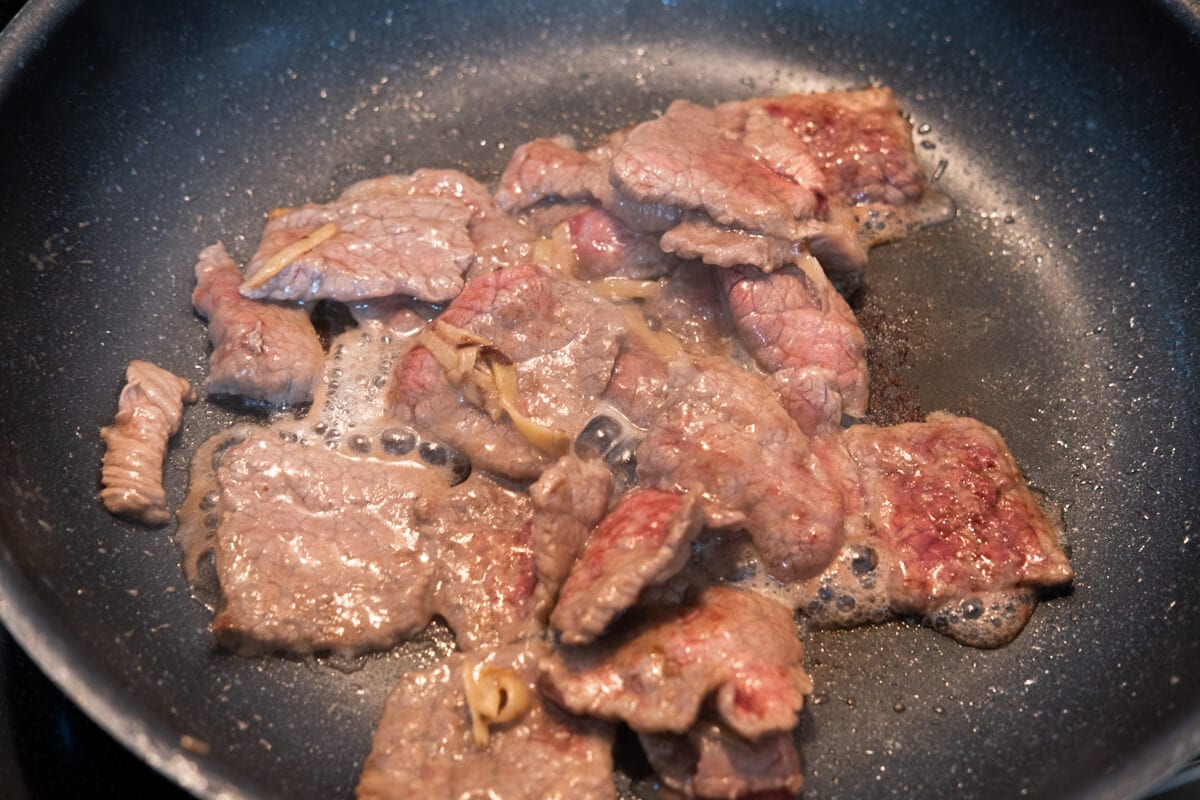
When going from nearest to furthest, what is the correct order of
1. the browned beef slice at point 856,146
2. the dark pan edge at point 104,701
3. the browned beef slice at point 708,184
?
the dark pan edge at point 104,701 → the browned beef slice at point 708,184 → the browned beef slice at point 856,146

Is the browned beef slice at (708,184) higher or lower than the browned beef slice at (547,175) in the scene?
higher

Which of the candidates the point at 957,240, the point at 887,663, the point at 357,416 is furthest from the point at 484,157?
the point at 887,663

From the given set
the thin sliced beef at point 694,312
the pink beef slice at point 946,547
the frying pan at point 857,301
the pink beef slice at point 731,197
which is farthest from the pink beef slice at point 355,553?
the pink beef slice at point 731,197

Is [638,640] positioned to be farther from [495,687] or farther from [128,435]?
[128,435]

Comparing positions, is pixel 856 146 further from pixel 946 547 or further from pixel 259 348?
pixel 259 348

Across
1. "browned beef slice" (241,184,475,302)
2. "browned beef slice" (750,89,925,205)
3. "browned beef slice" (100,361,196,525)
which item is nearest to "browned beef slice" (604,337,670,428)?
"browned beef slice" (241,184,475,302)

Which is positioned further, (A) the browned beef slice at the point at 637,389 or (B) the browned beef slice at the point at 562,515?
(A) the browned beef slice at the point at 637,389

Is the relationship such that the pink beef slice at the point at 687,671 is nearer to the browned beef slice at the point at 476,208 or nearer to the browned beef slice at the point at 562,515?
the browned beef slice at the point at 562,515
